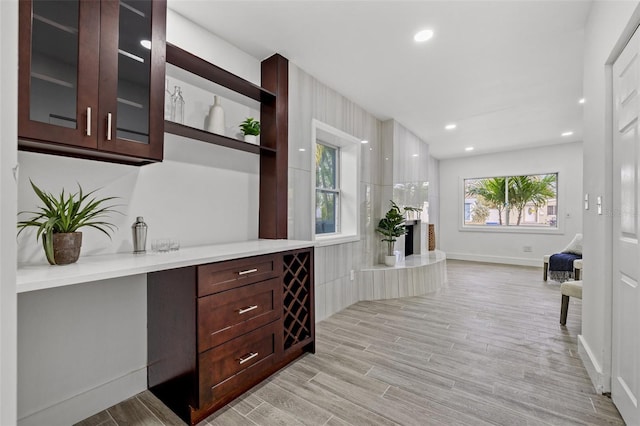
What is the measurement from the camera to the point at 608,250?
1.77m

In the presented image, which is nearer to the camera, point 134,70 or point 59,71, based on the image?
point 59,71

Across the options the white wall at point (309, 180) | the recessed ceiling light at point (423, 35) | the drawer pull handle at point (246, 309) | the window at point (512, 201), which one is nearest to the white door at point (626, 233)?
the recessed ceiling light at point (423, 35)

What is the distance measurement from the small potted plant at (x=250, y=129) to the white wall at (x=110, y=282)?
0.18m

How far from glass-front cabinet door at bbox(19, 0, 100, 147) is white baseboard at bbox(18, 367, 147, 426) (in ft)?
4.52

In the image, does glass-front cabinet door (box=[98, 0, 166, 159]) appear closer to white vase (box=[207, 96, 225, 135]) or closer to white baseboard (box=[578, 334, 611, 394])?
white vase (box=[207, 96, 225, 135])

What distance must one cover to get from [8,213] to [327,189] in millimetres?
3208

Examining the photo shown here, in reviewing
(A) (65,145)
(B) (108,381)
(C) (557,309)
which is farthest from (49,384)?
(C) (557,309)

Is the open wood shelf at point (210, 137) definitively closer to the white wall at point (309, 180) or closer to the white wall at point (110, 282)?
the white wall at point (110, 282)

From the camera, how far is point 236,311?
1767mm

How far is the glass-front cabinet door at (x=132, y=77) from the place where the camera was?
1446 mm

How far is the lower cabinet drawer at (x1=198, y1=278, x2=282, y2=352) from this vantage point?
1.60 m

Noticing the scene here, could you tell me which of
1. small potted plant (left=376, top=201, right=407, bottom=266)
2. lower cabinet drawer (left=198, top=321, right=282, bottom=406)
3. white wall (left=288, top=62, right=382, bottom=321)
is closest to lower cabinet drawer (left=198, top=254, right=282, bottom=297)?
lower cabinet drawer (left=198, top=321, right=282, bottom=406)

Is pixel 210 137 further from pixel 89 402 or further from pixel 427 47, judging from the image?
pixel 427 47

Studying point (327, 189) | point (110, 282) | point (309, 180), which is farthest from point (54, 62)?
point (327, 189)
